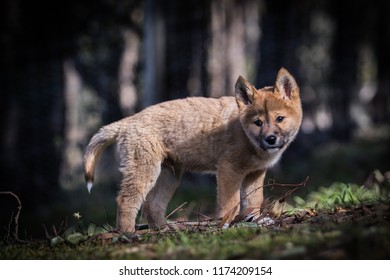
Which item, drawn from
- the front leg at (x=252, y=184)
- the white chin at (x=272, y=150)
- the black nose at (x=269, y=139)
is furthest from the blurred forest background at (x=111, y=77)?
the black nose at (x=269, y=139)

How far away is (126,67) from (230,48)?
2500 millimetres

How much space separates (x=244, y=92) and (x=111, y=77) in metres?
8.24

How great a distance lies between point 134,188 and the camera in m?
7.36

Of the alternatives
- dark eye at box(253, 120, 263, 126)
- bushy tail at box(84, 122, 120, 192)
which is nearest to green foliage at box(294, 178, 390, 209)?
dark eye at box(253, 120, 263, 126)

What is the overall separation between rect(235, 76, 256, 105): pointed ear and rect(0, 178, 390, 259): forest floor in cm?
142

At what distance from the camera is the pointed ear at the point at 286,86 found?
7371 millimetres

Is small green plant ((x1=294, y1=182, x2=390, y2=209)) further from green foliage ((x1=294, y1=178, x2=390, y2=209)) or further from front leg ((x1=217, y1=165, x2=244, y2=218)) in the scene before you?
front leg ((x1=217, y1=165, x2=244, y2=218))

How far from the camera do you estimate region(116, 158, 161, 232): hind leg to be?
24.0 ft

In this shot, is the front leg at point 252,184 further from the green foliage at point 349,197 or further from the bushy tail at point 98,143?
the bushy tail at point 98,143

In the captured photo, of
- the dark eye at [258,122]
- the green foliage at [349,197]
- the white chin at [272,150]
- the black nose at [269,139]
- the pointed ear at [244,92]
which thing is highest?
the pointed ear at [244,92]

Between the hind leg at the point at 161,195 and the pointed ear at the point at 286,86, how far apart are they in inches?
62.4

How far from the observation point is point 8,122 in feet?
53.5

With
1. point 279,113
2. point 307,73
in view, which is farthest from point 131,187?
point 307,73

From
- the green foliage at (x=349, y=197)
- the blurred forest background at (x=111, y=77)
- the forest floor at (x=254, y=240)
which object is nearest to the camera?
the forest floor at (x=254, y=240)
